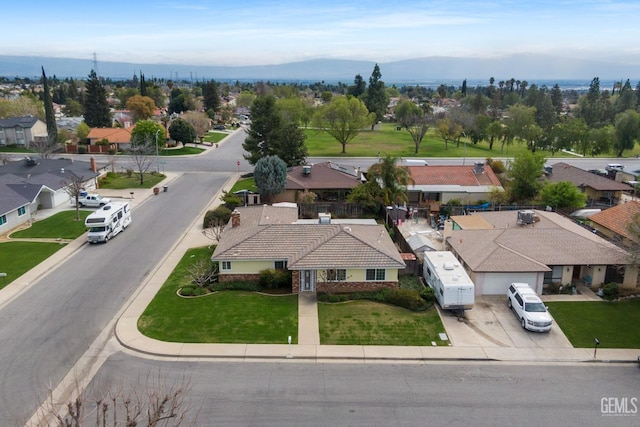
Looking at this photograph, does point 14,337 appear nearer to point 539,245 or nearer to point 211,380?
point 211,380

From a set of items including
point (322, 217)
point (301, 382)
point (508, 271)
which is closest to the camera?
point (301, 382)

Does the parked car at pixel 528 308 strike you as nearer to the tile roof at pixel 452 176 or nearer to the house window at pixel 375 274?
the house window at pixel 375 274

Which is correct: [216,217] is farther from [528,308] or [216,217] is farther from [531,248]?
[528,308]

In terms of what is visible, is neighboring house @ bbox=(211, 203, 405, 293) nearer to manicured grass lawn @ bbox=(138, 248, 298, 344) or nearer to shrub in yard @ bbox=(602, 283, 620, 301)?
manicured grass lawn @ bbox=(138, 248, 298, 344)

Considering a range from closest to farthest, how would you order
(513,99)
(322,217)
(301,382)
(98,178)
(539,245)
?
(301,382), (539,245), (322,217), (98,178), (513,99)

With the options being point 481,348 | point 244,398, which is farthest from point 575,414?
point 244,398

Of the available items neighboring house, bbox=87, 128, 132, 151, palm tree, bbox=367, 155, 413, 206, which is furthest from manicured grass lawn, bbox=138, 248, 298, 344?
neighboring house, bbox=87, 128, 132, 151
